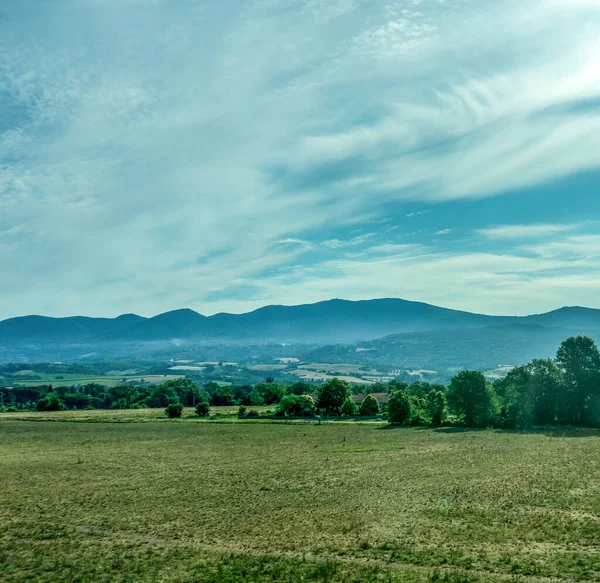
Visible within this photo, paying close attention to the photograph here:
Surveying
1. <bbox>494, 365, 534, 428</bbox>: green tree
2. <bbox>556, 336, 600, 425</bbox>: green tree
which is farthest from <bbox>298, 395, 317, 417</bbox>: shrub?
<bbox>556, 336, 600, 425</bbox>: green tree

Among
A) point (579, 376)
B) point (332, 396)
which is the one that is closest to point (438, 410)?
point (579, 376)

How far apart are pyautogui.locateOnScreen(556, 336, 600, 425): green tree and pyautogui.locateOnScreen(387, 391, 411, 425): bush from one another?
23.0 meters

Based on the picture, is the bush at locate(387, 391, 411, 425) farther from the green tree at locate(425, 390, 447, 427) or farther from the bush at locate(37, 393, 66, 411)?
the bush at locate(37, 393, 66, 411)

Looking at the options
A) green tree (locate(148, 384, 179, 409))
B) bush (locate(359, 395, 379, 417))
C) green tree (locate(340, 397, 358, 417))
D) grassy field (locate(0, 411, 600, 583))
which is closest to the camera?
grassy field (locate(0, 411, 600, 583))

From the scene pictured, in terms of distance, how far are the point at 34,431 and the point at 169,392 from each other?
82.1m

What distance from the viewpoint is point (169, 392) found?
15538 centimetres

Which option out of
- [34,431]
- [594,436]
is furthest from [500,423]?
[34,431]

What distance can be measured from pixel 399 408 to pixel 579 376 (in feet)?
89.4

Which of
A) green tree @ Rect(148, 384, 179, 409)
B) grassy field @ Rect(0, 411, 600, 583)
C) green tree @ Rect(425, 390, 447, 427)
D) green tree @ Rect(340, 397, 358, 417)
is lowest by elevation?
green tree @ Rect(148, 384, 179, 409)

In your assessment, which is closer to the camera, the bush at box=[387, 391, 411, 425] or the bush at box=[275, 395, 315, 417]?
the bush at box=[387, 391, 411, 425]

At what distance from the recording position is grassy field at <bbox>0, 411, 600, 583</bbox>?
18.6 metres

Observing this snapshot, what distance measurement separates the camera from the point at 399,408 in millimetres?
80688

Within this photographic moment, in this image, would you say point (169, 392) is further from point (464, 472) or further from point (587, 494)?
point (587, 494)

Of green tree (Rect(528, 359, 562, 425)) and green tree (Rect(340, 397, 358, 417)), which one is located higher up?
green tree (Rect(528, 359, 562, 425))
